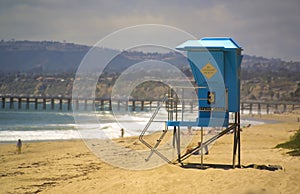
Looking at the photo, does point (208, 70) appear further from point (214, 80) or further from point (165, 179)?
point (165, 179)

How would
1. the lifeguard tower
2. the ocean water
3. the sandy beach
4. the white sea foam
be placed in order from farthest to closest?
the ocean water, the white sea foam, the lifeguard tower, the sandy beach

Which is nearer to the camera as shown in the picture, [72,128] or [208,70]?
[208,70]

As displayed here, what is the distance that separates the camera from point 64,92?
174 meters

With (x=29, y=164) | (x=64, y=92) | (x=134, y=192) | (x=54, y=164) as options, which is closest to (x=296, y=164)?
(x=134, y=192)

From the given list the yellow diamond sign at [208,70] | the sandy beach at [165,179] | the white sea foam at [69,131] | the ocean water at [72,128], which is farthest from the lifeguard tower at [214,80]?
the white sea foam at [69,131]

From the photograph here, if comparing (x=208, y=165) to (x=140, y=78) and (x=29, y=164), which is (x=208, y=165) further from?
(x=29, y=164)

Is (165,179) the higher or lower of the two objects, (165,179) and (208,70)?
the lower

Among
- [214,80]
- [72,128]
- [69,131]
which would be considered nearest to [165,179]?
[214,80]

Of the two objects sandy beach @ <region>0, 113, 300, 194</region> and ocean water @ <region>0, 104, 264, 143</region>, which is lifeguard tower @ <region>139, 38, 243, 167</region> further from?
ocean water @ <region>0, 104, 264, 143</region>

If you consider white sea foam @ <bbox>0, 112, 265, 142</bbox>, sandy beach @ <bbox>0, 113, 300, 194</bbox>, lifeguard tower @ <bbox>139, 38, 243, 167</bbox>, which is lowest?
white sea foam @ <bbox>0, 112, 265, 142</bbox>

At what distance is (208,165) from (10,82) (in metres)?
186

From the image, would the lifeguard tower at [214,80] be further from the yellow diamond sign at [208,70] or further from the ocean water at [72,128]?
the ocean water at [72,128]

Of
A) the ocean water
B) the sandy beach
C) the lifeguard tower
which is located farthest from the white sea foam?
the lifeguard tower

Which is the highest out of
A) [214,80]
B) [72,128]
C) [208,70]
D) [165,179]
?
[208,70]
